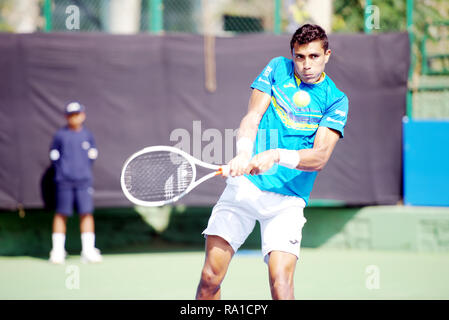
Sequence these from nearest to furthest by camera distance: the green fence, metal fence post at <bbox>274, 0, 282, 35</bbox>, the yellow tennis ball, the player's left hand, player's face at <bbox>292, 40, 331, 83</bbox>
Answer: the player's left hand
player's face at <bbox>292, 40, 331, 83</bbox>
the yellow tennis ball
metal fence post at <bbox>274, 0, 282, 35</bbox>
the green fence

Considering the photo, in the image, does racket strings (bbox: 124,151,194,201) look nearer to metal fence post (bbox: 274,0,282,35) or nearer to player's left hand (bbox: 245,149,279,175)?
player's left hand (bbox: 245,149,279,175)

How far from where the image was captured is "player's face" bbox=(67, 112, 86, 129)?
722 cm

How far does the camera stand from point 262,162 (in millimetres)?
3539

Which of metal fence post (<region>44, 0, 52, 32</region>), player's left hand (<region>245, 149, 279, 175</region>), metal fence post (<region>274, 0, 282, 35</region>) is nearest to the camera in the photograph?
player's left hand (<region>245, 149, 279, 175</region>)

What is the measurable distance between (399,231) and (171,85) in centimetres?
302

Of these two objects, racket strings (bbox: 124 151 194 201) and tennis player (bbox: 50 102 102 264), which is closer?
racket strings (bbox: 124 151 194 201)

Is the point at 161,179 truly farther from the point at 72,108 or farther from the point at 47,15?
the point at 47,15

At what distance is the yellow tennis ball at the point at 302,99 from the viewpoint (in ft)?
12.4

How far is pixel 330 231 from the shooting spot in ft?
26.4

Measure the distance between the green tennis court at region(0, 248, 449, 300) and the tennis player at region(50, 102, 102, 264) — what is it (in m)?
0.26

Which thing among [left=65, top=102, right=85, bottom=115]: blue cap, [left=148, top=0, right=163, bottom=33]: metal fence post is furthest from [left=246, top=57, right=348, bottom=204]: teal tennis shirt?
[left=148, top=0, right=163, bottom=33]: metal fence post

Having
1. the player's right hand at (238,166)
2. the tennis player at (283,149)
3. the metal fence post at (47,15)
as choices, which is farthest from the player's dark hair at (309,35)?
the metal fence post at (47,15)

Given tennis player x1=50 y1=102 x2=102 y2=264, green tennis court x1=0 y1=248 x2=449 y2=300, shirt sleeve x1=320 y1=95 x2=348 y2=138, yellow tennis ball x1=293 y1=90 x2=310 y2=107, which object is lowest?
green tennis court x1=0 y1=248 x2=449 y2=300

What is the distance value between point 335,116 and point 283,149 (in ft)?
1.18
